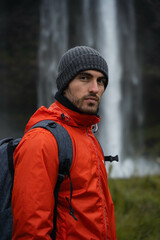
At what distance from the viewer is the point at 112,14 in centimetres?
1338

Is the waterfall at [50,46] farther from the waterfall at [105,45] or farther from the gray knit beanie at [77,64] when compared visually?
the gray knit beanie at [77,64]

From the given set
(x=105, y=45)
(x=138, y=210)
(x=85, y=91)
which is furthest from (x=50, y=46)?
(x=85, y=91)

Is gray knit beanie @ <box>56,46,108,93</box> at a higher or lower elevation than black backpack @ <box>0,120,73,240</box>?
higher

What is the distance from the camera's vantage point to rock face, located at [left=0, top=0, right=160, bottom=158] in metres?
12.7

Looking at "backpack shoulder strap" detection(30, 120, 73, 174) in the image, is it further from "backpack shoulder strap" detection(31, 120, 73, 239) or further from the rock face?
the rock face

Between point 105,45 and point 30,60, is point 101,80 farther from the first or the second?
point 30,60

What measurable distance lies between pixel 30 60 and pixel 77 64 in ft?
42.6

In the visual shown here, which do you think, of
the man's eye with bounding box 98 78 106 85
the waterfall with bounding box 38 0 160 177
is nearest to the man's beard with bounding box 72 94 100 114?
the man's eye with bounding box 98 78 106 85

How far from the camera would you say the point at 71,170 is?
1.30 meters

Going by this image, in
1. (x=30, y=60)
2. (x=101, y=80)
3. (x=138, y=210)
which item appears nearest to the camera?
(x=101, y=80)

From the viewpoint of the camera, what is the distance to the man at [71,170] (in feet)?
3.70

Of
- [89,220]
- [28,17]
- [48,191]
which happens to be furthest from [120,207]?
[28,17]

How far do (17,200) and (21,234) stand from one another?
14cm

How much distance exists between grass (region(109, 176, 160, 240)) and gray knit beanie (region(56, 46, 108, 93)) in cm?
188
